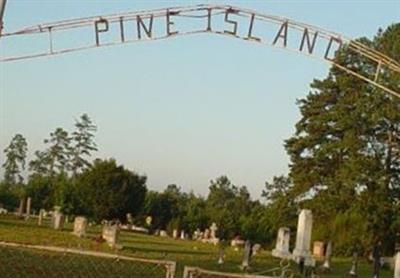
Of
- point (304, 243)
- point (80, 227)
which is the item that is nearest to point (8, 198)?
point (80, 227)

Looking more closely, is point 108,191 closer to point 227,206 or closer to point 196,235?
point 196,235

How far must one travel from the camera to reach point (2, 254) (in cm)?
1664

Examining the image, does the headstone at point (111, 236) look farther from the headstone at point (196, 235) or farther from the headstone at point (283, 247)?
the headstone at point (196, 235)

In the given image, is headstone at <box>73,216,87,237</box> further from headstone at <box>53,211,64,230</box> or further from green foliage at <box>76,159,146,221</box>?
green foliage at <box>76,159,146,221</box>

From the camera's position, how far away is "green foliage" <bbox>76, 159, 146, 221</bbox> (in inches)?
2019

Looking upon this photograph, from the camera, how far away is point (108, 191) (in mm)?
51438

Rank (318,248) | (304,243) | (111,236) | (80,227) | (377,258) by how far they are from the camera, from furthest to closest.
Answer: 1. (318,248)
2. (377,258)
3. (80,227)
4. (111,236)
5. (304,243)

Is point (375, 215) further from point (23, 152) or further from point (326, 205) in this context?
point (23, 152)


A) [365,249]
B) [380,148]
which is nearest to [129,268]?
[365,249]

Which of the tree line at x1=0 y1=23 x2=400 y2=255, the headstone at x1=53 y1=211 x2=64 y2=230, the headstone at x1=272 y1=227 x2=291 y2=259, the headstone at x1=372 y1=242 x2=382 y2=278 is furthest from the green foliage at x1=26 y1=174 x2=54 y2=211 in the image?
the headstone at x1=272 y1=227 x2=291 y2=259

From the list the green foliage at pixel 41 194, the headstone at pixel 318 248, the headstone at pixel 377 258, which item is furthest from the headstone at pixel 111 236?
the green foliage at pixel 41 194

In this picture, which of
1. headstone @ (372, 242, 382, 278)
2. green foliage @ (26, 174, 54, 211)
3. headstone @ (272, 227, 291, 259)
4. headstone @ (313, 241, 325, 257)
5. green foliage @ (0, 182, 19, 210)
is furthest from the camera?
green foliage @ (0, 182, 19, 210)

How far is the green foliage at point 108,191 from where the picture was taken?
51281mm

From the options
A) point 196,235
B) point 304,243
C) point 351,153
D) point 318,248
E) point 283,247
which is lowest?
point 196,235
